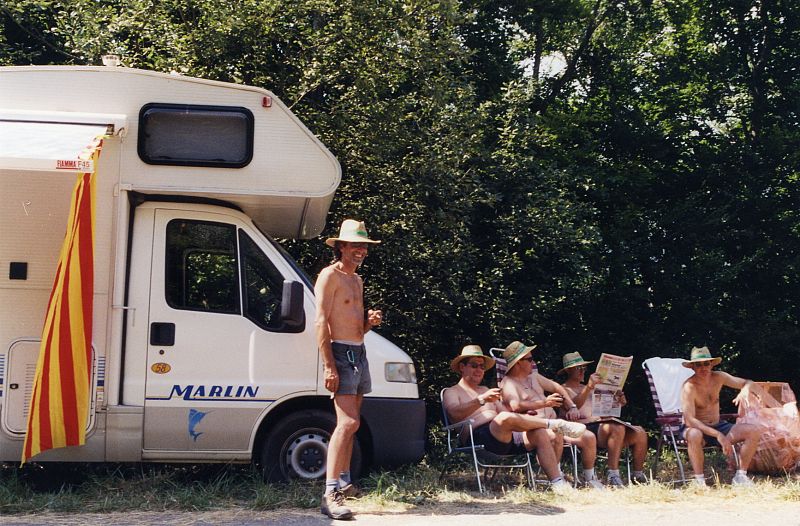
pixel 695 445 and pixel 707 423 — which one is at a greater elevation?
pixel 707 423

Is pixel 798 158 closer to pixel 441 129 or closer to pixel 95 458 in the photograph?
pixel 441 129

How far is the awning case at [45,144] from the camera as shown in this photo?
5.90m

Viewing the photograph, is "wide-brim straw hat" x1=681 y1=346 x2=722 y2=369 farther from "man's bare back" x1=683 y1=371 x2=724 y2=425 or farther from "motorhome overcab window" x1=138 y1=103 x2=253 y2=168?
Result: "motorhome overcab window" x1=138 y1=103 x2=253 y2=168

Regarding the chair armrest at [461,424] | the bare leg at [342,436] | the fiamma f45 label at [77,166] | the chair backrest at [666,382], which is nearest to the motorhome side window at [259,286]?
the bare leg at [342,436]

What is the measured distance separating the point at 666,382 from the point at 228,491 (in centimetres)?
406

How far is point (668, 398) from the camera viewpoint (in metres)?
8.54

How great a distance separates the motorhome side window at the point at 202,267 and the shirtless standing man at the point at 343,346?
34.3 inches

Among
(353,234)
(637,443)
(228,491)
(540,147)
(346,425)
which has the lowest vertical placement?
(228,491)

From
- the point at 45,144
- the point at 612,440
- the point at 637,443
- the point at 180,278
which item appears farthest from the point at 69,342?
the point at 637,443

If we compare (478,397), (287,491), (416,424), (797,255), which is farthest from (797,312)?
(287,491)

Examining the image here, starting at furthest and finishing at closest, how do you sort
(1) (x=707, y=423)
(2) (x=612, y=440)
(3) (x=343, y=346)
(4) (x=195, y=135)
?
1. (1) (x=707, y=423)
2. (2) (x=612, y=440)
3. (4) (x=195, y=135)
4. (3) (x=343, y=346)

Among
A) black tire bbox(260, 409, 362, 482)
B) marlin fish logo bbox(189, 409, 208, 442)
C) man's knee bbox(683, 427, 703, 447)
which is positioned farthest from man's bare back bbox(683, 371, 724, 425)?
marlin fish logo bbox(189, 409, 208, 442)

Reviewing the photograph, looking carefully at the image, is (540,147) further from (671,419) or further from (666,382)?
(671,419)

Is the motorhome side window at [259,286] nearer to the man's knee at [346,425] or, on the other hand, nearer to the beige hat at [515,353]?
the man's knee at [346,425]
